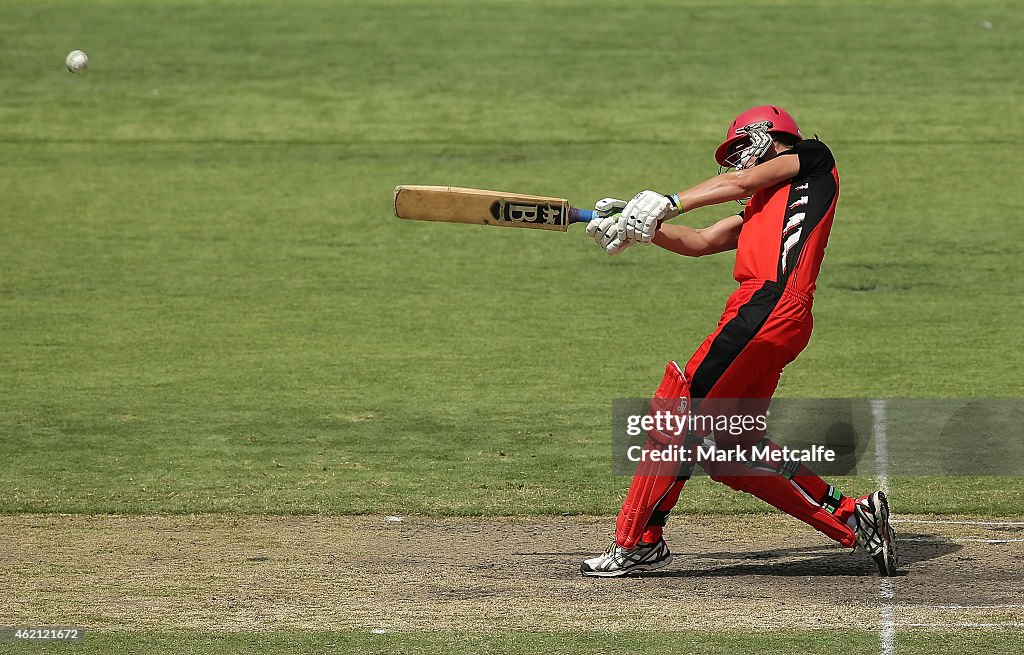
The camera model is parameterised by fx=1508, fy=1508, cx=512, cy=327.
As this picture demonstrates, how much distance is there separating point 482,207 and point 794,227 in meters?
1.50

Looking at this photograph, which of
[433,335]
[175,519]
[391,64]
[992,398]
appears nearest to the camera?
[175,519]

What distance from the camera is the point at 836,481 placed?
28.1 ft

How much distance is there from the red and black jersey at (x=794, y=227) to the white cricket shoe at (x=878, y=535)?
103 centimetres

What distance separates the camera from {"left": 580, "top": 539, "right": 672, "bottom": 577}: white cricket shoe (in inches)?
272

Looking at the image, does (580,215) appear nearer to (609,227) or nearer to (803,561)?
(609,227)

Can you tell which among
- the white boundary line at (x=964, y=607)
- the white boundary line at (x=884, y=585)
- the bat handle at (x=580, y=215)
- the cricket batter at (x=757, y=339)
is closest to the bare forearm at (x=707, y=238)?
the cricket batter at (x=757, y=339)

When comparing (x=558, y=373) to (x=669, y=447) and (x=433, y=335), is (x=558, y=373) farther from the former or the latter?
(x=669, y=447)

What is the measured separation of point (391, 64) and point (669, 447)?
1494cm

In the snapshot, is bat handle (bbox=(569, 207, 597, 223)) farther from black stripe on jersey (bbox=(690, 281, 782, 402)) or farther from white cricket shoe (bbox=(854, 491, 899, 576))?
white cricket shoe (bbox=(854, 491, 899, 576))

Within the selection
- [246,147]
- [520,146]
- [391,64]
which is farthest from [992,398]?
[391,64]

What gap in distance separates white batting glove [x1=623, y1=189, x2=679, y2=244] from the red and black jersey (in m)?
0.44

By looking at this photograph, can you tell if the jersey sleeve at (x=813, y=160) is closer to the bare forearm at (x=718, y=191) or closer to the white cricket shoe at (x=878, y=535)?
the bare forearm at (x=718, y=191)

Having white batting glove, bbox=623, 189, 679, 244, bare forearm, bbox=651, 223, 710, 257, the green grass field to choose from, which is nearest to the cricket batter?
white batting glove, bbox=623, 189, 679, 244

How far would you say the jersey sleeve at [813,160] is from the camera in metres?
6.90
